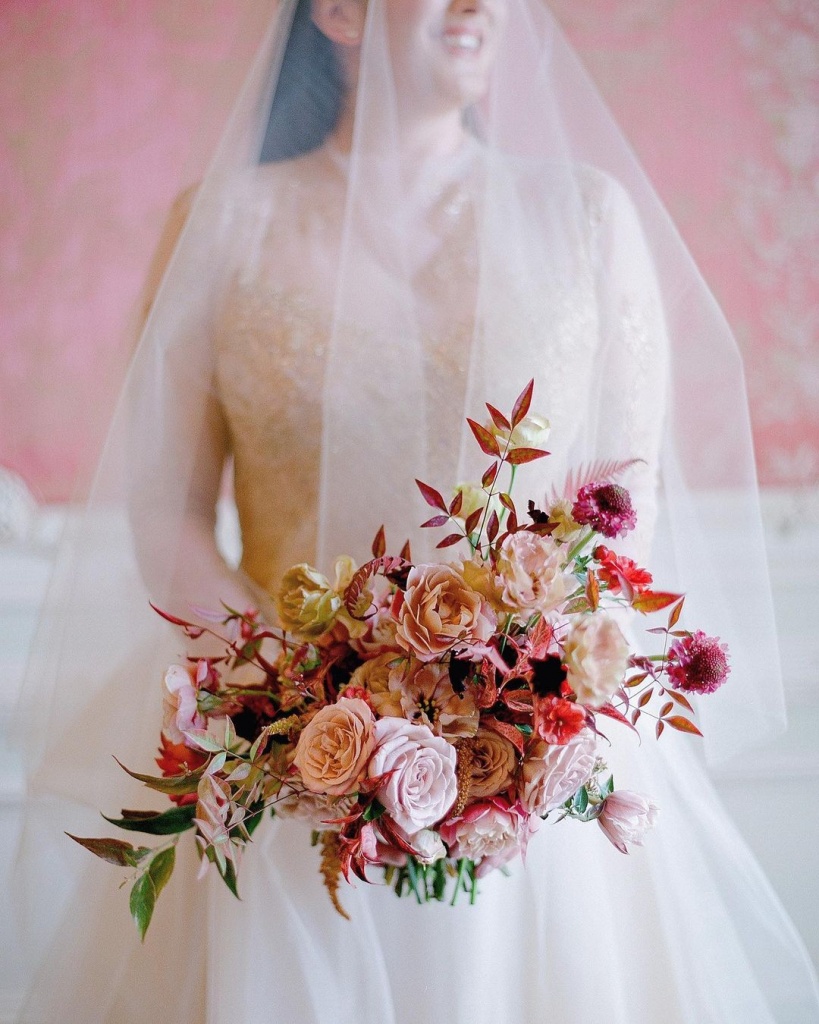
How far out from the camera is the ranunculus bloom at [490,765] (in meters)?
0.53

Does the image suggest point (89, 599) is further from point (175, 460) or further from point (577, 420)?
point (577, 420)

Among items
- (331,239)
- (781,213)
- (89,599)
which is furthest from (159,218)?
(781,213)

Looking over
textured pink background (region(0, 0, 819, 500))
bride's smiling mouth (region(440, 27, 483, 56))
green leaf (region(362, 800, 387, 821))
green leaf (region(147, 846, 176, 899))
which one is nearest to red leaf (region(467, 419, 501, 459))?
green leaf (region(362, 800, 387, 821))

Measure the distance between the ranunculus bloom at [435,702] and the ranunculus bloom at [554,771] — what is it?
0.04 metres

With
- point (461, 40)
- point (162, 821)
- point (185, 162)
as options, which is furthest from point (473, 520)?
point (185, 162)

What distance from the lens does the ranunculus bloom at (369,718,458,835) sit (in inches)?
19.2

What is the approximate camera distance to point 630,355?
792mm

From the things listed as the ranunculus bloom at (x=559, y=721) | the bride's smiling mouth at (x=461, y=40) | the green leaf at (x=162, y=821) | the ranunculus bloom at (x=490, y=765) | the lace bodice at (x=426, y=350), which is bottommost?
the green leaf at (x=162, y=821)

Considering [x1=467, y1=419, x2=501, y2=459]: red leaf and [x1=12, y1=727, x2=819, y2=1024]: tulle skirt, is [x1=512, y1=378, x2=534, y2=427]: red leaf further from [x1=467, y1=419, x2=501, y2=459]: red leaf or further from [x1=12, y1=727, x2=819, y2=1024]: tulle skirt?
[x1=12, y1=727, x2=819, y2=1024]: tulle skirt

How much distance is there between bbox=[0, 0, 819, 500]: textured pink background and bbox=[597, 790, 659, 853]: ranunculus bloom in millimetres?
891

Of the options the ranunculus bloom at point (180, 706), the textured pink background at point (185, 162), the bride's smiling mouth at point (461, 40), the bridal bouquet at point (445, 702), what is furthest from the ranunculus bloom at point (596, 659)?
the textured pink background at point (185, 162)

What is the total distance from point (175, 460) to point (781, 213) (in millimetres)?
959

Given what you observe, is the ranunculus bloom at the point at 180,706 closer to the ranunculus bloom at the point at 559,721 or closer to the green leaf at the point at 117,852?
the green leaf at the point at 117,852

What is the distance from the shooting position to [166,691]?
578mm
